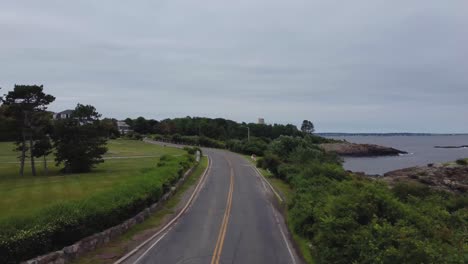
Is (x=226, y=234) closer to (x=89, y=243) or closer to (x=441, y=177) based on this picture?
(x=89, y=243)

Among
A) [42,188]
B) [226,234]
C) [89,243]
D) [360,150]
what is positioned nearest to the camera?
[89,243]

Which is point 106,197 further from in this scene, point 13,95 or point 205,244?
point 13,95

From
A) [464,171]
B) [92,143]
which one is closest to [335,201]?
[92,143]

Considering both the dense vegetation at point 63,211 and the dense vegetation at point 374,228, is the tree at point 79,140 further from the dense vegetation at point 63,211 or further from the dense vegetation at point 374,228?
the dense vegetation at point 374,228

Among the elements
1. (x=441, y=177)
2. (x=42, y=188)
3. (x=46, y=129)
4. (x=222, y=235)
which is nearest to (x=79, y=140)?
(x=46, y=129)

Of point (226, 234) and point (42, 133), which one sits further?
point (42, 133)

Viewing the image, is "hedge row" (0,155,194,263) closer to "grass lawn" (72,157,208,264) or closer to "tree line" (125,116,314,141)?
"grass lawn" (72,157,208,264)
